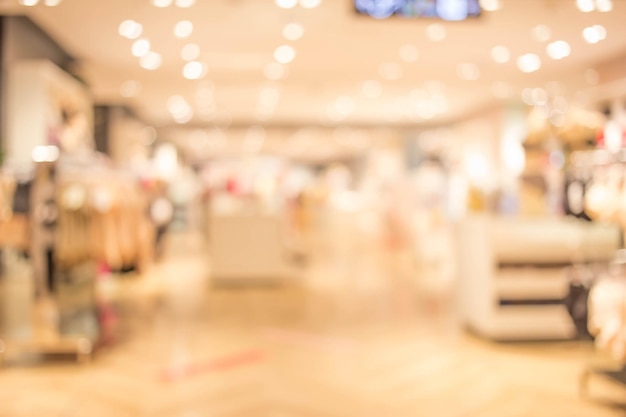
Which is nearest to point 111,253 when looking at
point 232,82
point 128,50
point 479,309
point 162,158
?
point 479,309

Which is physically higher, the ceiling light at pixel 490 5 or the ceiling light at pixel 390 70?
the ceiling light at pixel 390 70

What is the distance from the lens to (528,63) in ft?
27.9

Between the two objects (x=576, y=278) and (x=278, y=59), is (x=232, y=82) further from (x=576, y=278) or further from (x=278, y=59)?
(x=576, y=278)

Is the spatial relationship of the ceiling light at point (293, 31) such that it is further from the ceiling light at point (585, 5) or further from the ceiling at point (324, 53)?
the ceiling light at point (585, 5)

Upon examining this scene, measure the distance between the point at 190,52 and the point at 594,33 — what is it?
16.0 ft

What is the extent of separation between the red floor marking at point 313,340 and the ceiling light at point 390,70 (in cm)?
492

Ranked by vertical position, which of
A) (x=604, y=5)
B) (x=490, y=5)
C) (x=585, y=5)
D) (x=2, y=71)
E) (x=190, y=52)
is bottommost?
(x=604, y=5)

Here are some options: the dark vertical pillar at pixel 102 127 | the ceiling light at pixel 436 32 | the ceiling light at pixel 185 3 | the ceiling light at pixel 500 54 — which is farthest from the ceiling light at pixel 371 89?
the dark vertical pillar at pixel 102 127

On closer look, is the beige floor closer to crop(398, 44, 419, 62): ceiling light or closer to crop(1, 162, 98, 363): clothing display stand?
crop(1, 162, 98, 363): clothing display stand

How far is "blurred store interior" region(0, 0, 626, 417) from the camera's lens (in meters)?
3.41

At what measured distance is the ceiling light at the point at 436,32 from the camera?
6.40 meters

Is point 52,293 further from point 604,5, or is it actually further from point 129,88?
point 129,88

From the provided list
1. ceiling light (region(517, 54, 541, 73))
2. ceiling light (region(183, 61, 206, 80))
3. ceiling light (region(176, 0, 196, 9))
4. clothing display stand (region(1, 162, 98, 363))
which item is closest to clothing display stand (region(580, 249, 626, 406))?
clothing display stand (region(1, 162, 98, 363))

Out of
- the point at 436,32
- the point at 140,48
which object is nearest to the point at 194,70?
the point at 140,48
